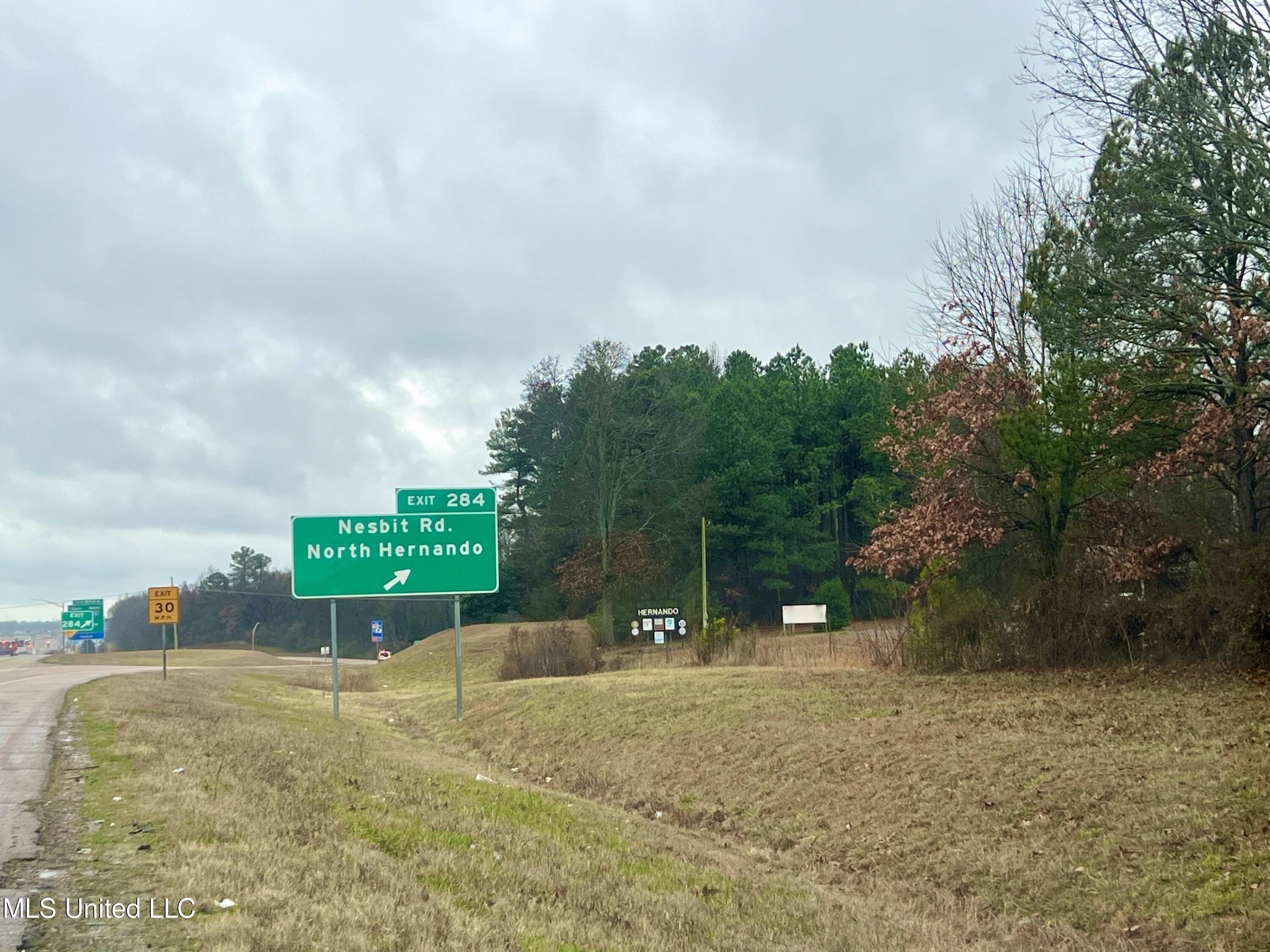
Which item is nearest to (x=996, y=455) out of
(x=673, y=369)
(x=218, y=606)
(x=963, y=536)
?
(x=963, y=536)

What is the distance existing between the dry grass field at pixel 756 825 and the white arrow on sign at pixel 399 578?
18.5 ft

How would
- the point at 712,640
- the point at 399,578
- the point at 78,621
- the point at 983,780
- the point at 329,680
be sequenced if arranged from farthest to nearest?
the point at 78,621 < the point at 329,680 < the point at 712,640 < the point at 399,578 < the point at 983,780

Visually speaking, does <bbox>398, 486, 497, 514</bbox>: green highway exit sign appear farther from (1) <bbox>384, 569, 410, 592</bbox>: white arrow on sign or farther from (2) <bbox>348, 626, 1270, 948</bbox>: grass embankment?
(2) <bbox>348, 626, 1270, 948</bbox>: grass embankment

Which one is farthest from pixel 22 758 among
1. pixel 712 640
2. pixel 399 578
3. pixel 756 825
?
pixel 712 640

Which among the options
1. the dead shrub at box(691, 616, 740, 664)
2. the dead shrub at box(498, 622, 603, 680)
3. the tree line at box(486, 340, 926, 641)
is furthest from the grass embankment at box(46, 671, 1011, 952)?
the tree line at box(486, 340, 926, 641)

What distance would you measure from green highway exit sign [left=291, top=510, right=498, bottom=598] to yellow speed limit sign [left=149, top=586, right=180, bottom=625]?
995cm

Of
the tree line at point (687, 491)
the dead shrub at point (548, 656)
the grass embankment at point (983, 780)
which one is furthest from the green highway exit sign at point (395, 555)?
the tree line at point (687, 491)

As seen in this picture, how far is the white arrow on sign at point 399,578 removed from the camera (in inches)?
1041

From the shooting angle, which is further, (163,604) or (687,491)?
(687,491)

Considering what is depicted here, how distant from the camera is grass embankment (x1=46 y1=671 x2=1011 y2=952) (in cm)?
695

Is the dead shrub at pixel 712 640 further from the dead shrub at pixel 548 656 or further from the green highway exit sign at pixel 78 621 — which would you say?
the green highway exit sign at pixel 78 621

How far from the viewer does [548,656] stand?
41.6 meters

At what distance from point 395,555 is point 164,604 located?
12.3m

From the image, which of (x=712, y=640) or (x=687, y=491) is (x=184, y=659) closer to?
(x=687, y=491)
